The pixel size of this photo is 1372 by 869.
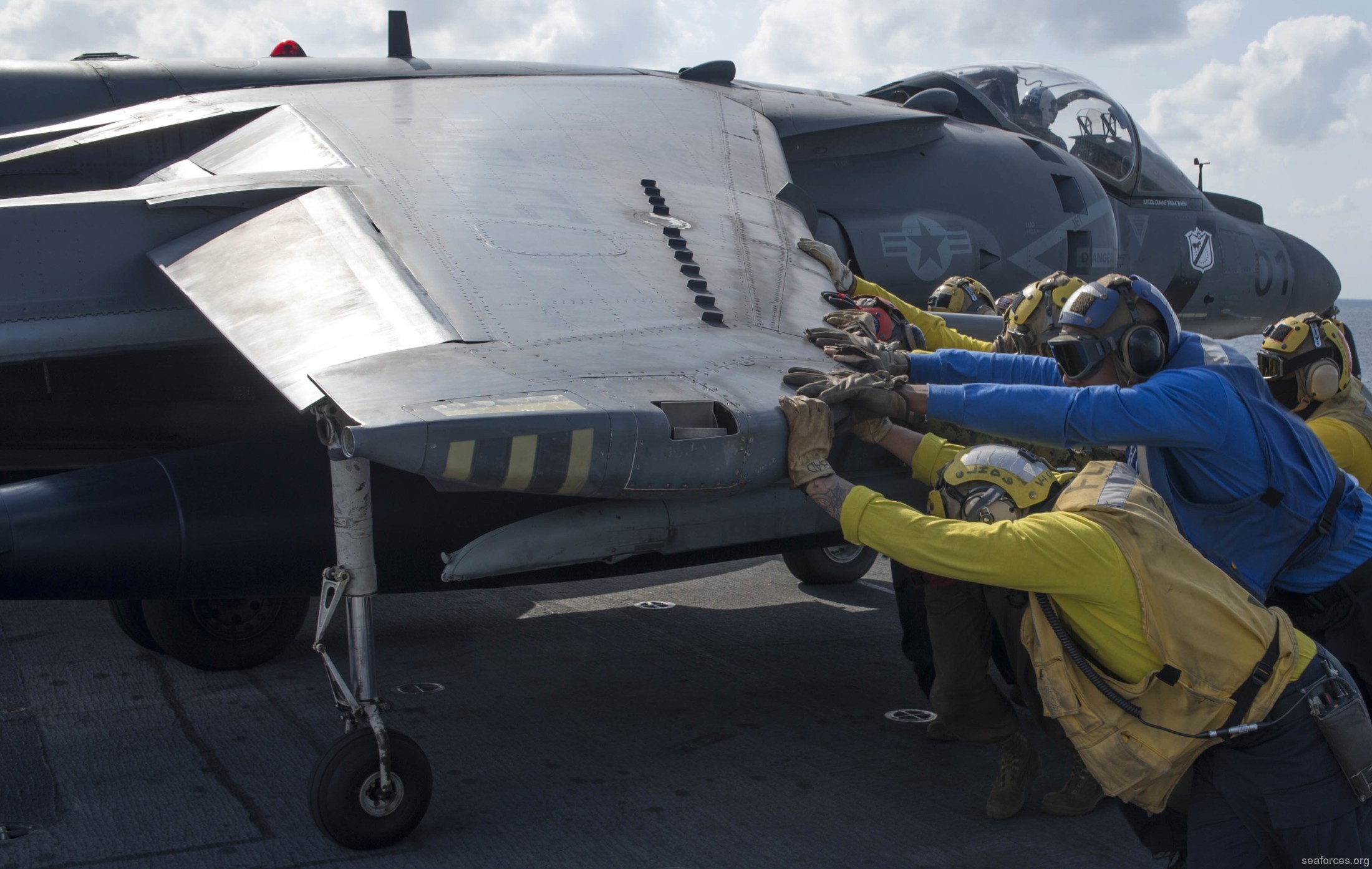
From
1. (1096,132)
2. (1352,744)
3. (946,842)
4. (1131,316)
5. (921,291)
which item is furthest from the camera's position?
(1096,132)

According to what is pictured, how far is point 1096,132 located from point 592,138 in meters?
5.16

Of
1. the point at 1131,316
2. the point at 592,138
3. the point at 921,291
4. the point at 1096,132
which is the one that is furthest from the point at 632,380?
the point at 1096,132

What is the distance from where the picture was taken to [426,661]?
6.25m

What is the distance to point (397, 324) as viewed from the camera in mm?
3918

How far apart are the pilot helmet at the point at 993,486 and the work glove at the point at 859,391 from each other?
1.52 ft

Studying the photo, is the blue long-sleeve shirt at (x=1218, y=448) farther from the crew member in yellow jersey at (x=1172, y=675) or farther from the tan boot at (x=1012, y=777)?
the tan boot at (x=1012, y=777)

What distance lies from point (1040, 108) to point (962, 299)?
345 cm

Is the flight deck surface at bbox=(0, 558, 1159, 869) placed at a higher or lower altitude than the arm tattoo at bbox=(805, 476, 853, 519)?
lower

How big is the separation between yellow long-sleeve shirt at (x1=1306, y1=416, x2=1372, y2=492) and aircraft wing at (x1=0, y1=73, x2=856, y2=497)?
2.32m

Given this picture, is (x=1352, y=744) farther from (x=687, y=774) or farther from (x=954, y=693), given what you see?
(x=687, y=774)

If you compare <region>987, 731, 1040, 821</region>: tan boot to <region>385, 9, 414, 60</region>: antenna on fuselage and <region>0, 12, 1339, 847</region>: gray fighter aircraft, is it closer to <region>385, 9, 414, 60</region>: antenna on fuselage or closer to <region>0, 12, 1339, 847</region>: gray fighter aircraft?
<region>0, 12, 1339, 847</region>: gray fighter aircraft

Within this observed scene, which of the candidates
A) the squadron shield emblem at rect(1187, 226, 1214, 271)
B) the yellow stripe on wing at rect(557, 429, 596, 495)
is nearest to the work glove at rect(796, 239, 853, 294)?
the yellow stripe on wing at rect(557, 429, 596, 495)

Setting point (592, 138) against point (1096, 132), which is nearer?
point (592, 138)

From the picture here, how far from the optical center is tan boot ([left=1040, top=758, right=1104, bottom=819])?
445 centimetres
